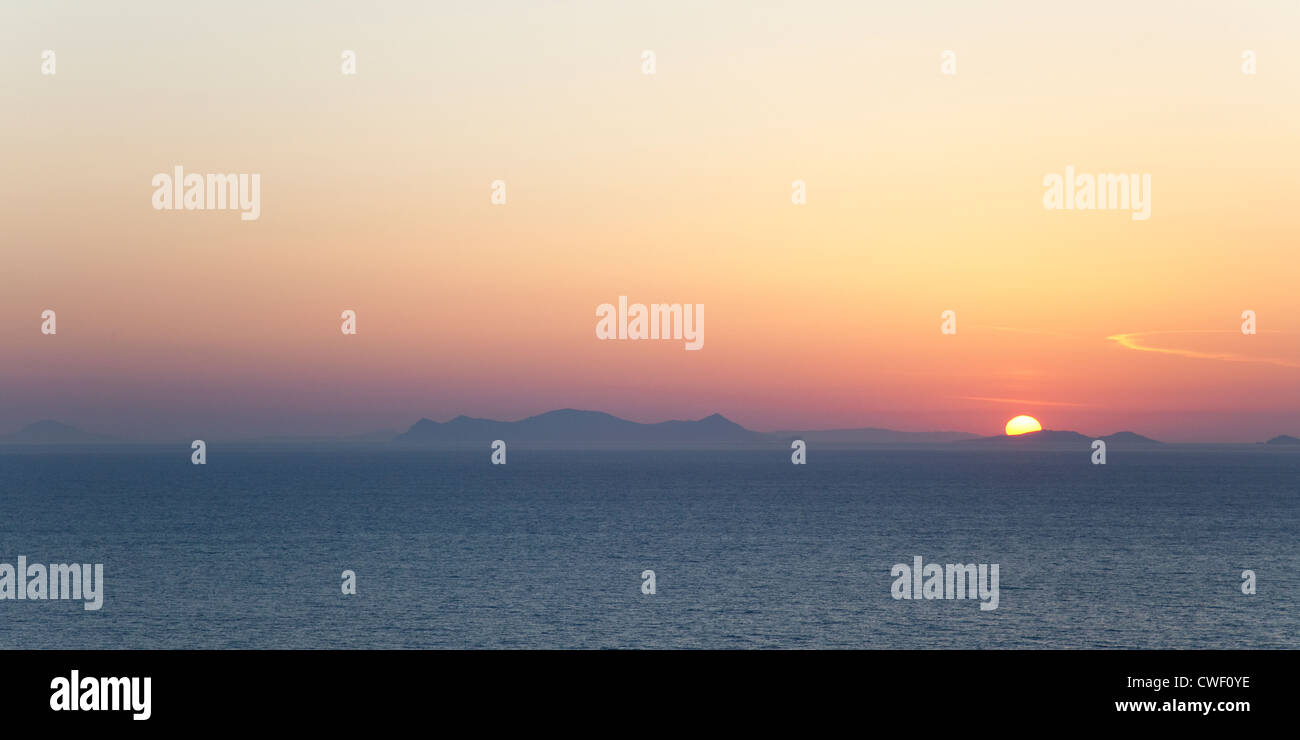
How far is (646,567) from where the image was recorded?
87.2 metres

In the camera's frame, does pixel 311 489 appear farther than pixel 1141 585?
Yes

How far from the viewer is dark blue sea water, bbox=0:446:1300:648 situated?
6312cm

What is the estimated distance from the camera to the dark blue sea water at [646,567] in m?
63.1

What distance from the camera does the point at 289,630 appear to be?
6481cm

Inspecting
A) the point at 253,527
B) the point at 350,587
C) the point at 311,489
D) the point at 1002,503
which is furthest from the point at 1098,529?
the point at 311,489

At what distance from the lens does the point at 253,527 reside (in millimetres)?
117562

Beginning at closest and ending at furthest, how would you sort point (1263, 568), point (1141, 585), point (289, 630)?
point (289, 630) < point (1141, 585) < point (1263, 568)
